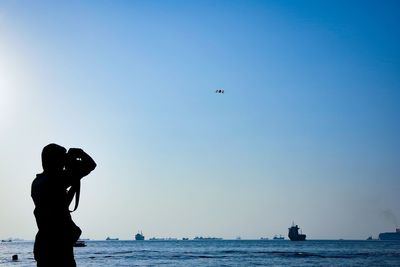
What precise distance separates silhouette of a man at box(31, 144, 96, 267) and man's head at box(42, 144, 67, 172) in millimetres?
53

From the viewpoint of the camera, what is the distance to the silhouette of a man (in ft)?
10.1

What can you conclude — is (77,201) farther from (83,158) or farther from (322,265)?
(322,265)

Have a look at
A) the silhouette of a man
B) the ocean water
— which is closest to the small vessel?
the ocean water

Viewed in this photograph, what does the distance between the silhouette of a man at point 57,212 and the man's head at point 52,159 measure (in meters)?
0.05

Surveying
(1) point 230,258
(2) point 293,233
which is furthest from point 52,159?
(2) point 293,233

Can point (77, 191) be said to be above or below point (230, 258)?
above

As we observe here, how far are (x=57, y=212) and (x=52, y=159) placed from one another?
429mm

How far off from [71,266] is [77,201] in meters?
0.52

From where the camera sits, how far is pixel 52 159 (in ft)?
10.6

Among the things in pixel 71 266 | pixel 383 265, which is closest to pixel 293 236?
pixel 383 265

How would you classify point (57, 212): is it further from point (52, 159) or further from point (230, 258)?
point (230, 258)

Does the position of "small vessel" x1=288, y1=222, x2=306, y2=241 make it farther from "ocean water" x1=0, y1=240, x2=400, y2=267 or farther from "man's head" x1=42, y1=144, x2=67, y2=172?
"man's head" x1=42, y1=144, x2=67, y2=172

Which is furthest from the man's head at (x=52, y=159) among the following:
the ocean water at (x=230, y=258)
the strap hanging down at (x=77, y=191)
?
the ocean water at (x=230, y=258)

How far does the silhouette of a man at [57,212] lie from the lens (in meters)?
3.08
